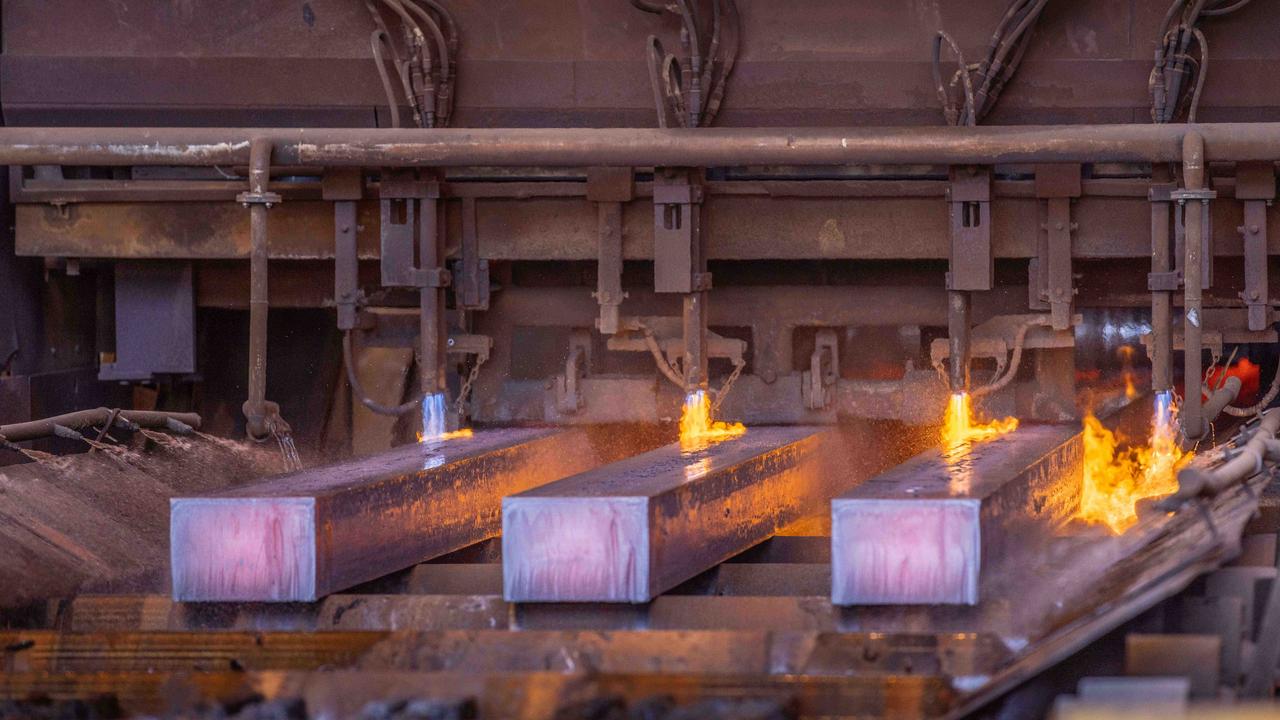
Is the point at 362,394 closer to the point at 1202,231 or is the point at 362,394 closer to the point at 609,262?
the point at 609,262

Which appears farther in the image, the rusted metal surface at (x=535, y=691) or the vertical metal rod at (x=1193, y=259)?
the vertical metal rod at (x=1193, y=259)

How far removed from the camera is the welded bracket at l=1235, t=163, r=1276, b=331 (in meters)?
4.51

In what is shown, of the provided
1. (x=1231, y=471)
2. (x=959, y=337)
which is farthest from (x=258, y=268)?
(x=1231, y=471)

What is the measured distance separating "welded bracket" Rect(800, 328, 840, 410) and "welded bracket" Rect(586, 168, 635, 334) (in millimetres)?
596

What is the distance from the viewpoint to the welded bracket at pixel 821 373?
490 centimetres

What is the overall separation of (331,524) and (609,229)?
150 centimetres

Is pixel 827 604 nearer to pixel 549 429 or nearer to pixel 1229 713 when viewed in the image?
pixel 1229 713

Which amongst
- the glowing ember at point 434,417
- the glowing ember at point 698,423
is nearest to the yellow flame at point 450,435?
the glowing ember at point 434,417

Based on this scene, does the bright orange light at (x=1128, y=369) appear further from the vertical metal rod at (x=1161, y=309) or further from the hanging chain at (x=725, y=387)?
the hanging chain at (x=725, y=387)

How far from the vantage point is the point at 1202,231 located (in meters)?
4.41

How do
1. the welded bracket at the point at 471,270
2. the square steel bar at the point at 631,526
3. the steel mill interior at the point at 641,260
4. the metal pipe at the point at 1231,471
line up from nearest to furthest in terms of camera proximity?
the metal pipe at the point at 1231,471
the square steel bar at the point at 631,526
the steel mill interior at the point at 641,260
the welded bracket at the point at 471,270

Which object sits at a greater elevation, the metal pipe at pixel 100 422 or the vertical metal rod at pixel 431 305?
the vertical metal rod at pixel 431 305

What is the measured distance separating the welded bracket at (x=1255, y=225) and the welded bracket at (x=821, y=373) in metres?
1.13

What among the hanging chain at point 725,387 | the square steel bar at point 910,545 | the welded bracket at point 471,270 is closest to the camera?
the square steel bar at point 910,545
